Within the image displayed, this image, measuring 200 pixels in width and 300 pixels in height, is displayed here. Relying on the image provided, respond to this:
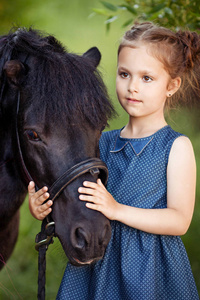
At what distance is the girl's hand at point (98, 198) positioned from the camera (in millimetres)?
1106

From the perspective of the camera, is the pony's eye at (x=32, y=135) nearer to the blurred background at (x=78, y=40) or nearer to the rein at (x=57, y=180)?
the rein at (x=57, y=180)

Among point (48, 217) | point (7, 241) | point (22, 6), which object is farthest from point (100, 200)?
point (22, 6)

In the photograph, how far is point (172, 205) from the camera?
4.12ft

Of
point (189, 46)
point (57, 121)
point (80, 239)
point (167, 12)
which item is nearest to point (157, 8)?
point (167, 12)

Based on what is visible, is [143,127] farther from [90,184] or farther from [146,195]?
[90,184]

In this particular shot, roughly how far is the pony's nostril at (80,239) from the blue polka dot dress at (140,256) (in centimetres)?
23

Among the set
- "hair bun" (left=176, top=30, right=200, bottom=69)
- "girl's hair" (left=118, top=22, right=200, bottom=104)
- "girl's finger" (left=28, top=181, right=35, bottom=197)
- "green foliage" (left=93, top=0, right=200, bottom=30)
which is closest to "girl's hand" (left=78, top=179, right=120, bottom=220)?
"girl's finger" (left=28, top=181, right=35, bottom=197)

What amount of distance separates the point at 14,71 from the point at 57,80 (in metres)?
0.17

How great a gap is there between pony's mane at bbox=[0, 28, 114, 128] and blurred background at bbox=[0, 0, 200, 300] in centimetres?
18

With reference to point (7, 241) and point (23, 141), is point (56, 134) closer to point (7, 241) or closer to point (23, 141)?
point (23, 141)

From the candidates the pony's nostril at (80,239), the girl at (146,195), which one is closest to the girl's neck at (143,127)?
the girl at (146,195)

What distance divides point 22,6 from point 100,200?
3.71m

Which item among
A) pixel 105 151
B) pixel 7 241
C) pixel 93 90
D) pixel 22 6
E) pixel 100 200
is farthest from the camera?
pixel 22 6

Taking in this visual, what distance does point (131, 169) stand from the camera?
4.35ft
